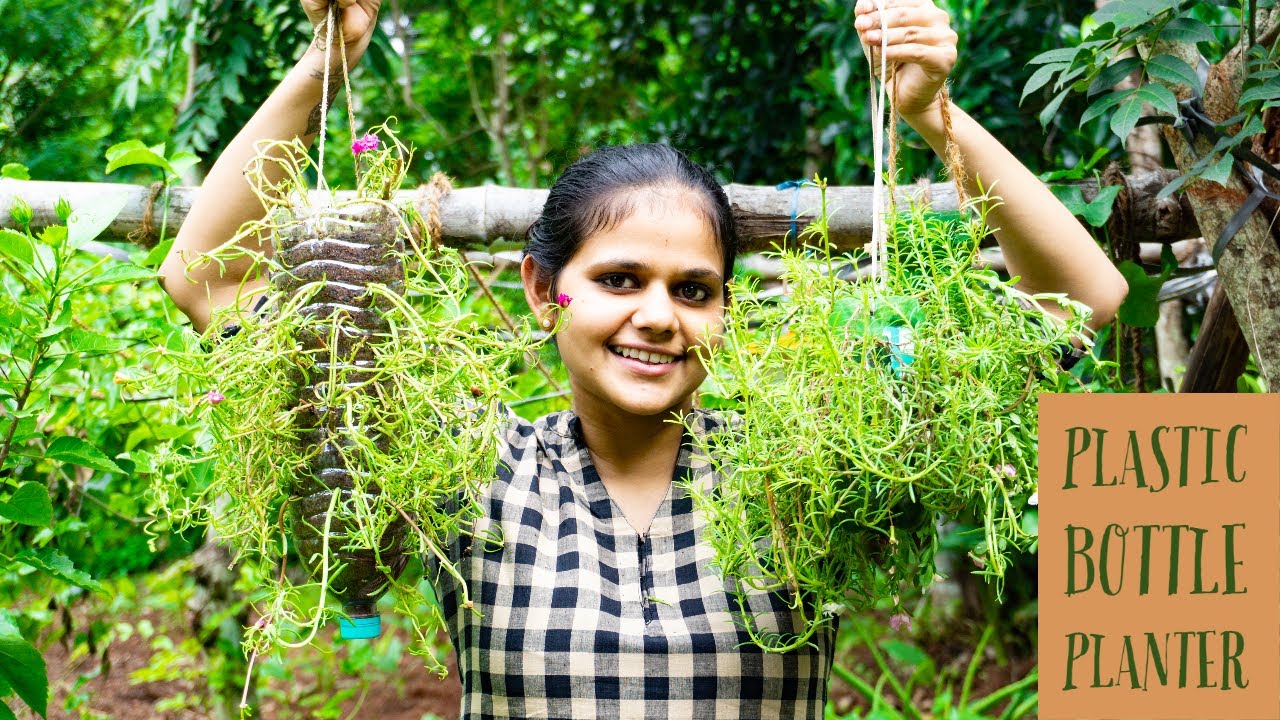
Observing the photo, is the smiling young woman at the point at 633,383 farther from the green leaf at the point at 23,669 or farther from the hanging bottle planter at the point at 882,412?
the green leaf at the point at 23,669

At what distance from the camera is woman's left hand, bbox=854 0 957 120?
1.13 m

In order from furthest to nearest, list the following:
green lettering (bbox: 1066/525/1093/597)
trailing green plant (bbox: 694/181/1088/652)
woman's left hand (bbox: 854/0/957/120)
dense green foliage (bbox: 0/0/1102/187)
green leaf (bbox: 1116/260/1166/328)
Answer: dense green foliage (bbox: 0/0/1102/187) < green leaf (bbox: 1116/260/1166/328) < woman's left hand (bbox: 854/0/957/120) < green lettering (bbox: 1066/525/1093/597) < trailing green plant (bbox: 694/181/1088/652)

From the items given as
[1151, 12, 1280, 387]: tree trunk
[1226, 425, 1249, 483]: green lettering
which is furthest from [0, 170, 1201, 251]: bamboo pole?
[1226, 425, 1249, 483]: green lettering

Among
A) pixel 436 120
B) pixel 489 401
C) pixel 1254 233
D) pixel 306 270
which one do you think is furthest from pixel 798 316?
pixel 436 120

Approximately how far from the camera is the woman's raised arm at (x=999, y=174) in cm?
114

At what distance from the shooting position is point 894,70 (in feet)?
3.73

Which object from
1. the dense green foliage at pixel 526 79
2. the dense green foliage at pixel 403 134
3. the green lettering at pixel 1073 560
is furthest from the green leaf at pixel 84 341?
the green lettering at pixel 1073 560

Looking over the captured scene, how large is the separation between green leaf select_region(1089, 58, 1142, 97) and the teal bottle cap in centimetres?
104

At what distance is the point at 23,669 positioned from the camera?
1282 millimetres

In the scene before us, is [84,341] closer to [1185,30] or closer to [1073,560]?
[1073,560]

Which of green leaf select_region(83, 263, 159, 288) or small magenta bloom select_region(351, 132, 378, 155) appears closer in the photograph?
small magenta bloom select_region(351, 132, 378, 155)

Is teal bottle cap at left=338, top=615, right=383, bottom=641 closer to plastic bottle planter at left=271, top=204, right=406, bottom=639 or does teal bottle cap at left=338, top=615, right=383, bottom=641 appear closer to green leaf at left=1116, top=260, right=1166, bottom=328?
plastic bottle planter at left=271, top=204, right=406, bottom=639

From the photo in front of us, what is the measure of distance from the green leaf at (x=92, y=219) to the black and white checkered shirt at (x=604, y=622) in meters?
0.60

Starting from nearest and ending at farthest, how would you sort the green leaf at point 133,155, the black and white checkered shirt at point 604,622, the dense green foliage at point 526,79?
1. the black and white checkered shirt at point 604,622
2. the green leaf at point 133,155
3. the dense green foliage at point 526,79
